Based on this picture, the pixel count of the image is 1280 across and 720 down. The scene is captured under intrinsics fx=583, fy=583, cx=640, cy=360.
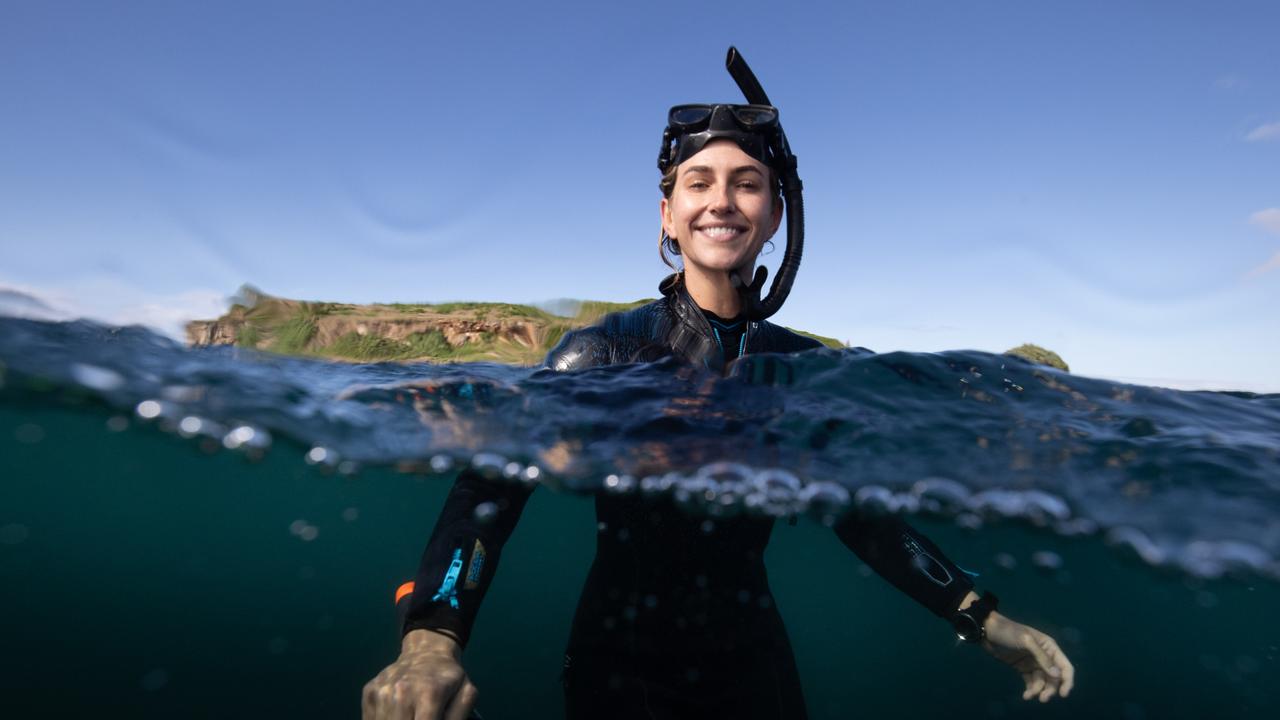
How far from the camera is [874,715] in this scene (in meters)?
26.9

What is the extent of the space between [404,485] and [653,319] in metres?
11.5

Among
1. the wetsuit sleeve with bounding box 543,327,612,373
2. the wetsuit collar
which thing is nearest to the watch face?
the wetsuit collar

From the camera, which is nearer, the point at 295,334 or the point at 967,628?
the point at 967,628

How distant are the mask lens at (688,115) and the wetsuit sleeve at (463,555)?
2.63 meters

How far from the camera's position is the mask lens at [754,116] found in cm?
385

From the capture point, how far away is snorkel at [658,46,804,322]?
3.75 m

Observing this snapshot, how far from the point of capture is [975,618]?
10.9 ft

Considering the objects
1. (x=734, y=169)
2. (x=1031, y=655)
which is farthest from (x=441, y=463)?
(x=1031, y=655)

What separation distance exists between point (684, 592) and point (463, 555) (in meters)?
1.71

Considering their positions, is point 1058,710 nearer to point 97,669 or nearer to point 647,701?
point 647,701

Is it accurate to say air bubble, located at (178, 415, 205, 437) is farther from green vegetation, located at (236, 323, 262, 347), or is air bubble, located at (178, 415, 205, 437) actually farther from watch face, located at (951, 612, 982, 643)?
watch face, located at (951, 612, 982, 643)

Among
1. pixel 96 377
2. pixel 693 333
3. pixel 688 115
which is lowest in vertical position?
pixel 96 377

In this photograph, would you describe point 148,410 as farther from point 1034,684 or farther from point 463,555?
point 1034,684

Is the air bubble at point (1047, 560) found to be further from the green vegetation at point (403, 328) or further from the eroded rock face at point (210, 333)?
the eroded rock face at point (210, 333)
